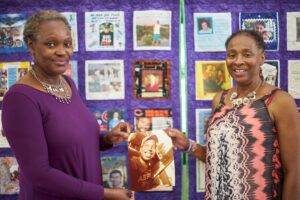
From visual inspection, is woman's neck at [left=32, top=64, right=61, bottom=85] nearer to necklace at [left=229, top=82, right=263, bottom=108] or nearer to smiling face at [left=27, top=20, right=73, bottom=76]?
A: smiling face at [left=27, top=20, right=73, bottom=76]

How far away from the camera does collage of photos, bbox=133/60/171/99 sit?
2100 millimetres

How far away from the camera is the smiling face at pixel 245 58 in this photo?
1672 millimetres

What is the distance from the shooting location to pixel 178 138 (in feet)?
6.31

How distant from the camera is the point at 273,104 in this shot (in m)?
1.58

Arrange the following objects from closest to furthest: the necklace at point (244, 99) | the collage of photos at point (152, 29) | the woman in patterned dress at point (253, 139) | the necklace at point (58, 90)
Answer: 1. the necklace at point (58, 90)
2. the woman in patterned dress at point (253, 139)
3. the necklace at point (244, 99)
4. the collage of photos at point (152, 29)

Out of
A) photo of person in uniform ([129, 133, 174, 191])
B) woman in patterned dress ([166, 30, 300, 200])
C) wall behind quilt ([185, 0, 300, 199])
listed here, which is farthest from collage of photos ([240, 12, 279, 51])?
photo of person in uniform ([129, 133, 174, 191])

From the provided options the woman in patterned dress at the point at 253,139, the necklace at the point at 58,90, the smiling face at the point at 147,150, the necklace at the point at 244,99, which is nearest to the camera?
the necklace at the point at 58,90

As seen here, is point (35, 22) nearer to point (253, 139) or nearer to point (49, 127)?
point (49, 127)

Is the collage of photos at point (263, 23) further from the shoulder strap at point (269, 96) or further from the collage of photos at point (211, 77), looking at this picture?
the shoulder strap at point (269, 96)

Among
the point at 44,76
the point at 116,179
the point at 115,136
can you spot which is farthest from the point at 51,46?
the point at 116,179

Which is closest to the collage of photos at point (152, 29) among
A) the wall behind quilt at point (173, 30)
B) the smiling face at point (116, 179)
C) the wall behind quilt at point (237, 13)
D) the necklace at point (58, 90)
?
the wall behind quilt at point (173, 30)

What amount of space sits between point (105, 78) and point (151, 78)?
283mm

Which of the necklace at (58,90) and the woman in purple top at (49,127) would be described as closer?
the woman in purple top at (49,127)

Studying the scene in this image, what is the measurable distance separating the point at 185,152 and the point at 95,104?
630mm
